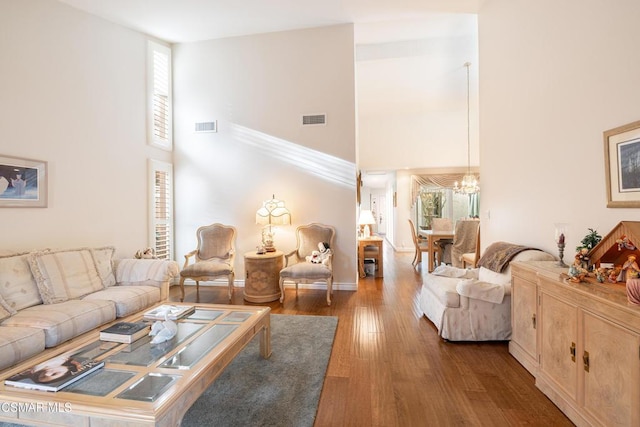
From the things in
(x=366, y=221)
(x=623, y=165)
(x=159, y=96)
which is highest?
(x=159, y=96)

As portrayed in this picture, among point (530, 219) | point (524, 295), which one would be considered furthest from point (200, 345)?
point (530, 219)

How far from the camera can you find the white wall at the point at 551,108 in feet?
6.30

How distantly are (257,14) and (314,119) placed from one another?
168 centimetres

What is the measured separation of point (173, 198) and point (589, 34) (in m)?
5.49

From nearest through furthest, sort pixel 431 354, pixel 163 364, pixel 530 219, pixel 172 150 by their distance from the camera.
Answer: pixel 163 364 → pixel 431 354 → pixel 530 219 → pixel 172 150

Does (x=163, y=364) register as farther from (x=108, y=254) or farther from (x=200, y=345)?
(x=108, y=254)

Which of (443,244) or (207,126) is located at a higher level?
(207,126)

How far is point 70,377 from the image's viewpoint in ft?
4.62

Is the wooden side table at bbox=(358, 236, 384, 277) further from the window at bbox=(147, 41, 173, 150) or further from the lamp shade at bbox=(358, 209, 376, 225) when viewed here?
the window at bbox=(147, 41, 173, 150)

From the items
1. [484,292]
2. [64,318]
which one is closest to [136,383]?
[64,318]

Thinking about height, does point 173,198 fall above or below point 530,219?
above

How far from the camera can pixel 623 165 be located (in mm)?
1857

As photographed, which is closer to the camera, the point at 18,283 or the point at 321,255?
the point at 18,283

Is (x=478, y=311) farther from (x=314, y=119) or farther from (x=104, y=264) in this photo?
(x=104, y=264)
